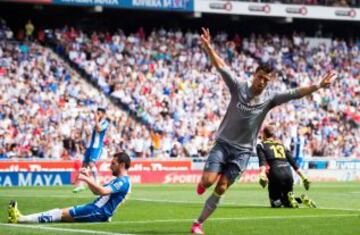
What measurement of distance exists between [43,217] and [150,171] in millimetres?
22076

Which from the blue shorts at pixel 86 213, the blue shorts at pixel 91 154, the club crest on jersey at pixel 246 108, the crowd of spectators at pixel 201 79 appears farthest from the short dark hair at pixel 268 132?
the crowd of spectators at pixel 201 79

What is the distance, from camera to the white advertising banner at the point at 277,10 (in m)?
50.6

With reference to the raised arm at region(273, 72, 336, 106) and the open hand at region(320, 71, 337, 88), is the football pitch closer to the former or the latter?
the raised arm at region(273, 72, 336, 106)

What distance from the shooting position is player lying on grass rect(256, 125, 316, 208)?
68.9 feet

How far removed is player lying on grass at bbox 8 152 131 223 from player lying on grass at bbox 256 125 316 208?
5870 mm

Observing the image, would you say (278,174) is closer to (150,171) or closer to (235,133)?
(235,133)

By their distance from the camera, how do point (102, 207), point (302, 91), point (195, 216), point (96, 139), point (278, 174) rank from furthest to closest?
1. point (96, 139)
2. point (278, 174)
3. point (195, 216)
4. point (102, 207)
5. point (302, 91)

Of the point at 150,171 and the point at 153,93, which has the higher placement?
the point at 153,93

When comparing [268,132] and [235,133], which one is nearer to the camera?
[235,133]

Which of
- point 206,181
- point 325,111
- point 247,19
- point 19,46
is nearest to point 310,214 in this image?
point 206,181

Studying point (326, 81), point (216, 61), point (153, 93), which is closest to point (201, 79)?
point (153, 93)

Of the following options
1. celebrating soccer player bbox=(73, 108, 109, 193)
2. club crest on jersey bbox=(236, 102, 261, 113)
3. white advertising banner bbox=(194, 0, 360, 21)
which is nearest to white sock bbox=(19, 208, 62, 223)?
club crest on jersey bbox=(236, 102, 261, 113)

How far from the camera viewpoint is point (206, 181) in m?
14.2

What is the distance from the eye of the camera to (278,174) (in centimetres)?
2111
